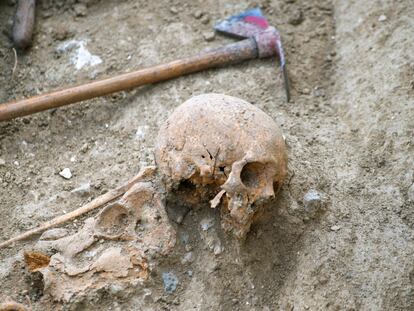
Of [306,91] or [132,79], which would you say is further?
[306,91]

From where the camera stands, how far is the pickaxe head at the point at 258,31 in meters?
3.42

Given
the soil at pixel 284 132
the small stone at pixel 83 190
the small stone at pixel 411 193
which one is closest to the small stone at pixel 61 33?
the soil at pixel 284 132

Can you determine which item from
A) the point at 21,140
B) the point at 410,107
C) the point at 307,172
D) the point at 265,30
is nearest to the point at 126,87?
the point at 21,140

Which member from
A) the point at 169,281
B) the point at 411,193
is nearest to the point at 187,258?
the point at 169,281

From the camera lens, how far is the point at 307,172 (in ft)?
9.70

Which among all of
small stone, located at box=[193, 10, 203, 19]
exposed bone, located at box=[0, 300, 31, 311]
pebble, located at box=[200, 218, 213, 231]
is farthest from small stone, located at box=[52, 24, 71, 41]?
exposed bone, located at box=[0, 300, 31, 311]

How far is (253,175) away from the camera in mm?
2543

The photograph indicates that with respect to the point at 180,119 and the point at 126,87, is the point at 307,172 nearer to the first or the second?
the point at 180,119

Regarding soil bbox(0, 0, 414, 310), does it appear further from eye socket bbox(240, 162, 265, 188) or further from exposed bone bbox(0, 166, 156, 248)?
eye socket bbox(240, 162, 265, 188)

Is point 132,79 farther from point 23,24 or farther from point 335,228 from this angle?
point 335,228

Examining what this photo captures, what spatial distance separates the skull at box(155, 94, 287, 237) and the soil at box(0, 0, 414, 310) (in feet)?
0.75

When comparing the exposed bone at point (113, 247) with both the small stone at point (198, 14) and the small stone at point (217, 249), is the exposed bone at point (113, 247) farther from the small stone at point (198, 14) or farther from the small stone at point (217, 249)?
the small stone at point (198, 14)

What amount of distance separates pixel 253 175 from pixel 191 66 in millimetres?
1063

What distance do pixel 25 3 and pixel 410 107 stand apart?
226cm
